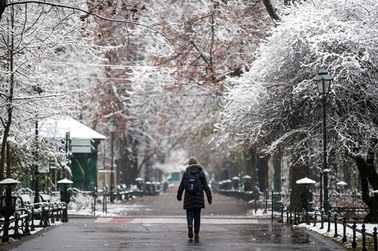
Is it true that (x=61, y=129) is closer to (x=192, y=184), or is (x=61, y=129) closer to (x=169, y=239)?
(x=169, y=239)

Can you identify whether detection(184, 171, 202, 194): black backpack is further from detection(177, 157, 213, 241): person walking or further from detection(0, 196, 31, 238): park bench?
detection(0, 196, 31, 238): park bench

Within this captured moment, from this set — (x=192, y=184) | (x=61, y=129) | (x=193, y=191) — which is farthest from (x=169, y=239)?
(x=61, y=129)

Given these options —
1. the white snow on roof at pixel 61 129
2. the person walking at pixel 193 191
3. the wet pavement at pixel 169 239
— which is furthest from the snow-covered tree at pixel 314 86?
the person walking at pixel 193 191

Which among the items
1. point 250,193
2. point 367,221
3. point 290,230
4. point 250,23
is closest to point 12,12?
point 290,230

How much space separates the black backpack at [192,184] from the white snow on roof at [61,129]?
29.8 ft

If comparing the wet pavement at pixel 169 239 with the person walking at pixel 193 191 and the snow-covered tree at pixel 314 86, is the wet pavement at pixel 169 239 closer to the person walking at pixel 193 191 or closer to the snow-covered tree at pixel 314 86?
the person walking at pixel 193 191

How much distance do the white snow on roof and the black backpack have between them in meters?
9.08

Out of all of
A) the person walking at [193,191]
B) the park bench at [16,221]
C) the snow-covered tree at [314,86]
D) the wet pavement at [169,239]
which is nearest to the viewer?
the wet pavement at [169,239]

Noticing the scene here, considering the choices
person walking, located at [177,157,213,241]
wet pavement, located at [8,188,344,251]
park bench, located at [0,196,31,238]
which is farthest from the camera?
person walking, located at [177,157,213,241]

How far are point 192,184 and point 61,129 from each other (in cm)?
1544

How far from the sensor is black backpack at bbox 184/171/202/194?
17953 millimetres

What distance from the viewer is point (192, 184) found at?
59.0 feet

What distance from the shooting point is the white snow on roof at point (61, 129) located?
28.8 meters

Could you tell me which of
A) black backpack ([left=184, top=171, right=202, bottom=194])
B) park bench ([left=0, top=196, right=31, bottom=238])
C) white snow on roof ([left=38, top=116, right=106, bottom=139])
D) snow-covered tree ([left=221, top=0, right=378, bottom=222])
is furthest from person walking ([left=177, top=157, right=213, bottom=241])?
white snow on roof ([left=38, top=116, right=106, bottom=139])
